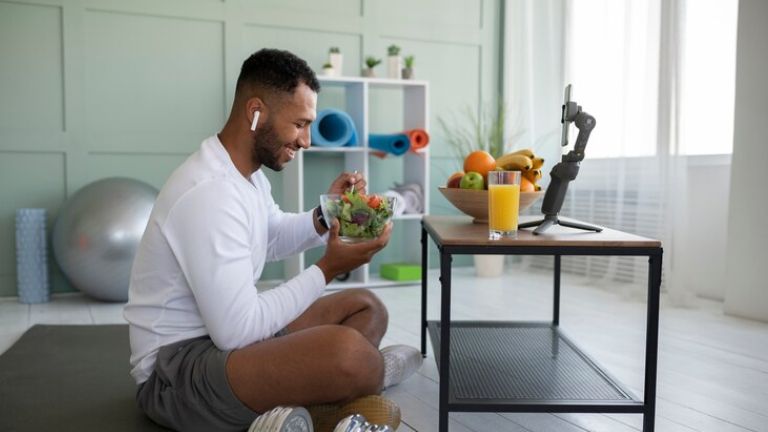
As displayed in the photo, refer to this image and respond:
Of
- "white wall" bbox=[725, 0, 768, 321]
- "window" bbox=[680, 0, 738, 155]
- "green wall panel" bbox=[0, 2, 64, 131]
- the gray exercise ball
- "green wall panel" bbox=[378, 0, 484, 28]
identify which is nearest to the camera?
"white wall" bbox=[725, 0, 768, 321]

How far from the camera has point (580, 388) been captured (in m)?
1.66

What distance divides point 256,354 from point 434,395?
75 centimetres

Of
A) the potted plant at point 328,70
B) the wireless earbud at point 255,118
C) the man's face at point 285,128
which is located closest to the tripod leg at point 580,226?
the man's face at point 285,128

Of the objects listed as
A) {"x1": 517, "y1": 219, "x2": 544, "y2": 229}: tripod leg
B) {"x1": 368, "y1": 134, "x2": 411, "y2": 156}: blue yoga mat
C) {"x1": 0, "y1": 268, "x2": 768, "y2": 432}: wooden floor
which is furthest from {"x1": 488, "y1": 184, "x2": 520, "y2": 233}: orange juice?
{"x1": 368, "y1": 134, "x2": 411, "y2": 156}: blue yoga mat

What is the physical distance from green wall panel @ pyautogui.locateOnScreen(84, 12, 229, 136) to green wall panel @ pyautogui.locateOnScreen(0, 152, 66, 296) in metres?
0.31

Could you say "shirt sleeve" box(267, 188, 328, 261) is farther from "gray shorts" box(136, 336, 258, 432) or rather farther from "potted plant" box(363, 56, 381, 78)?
"potted plant" box(363, 56, 381, 78)

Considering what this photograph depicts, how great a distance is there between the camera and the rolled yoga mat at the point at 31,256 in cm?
333

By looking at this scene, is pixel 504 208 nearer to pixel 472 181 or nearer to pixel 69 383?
pixel 472 181

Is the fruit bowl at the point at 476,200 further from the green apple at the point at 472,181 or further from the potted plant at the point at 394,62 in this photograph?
the potted plant at the point at 394,62

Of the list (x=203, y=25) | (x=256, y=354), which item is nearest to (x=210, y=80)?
(x=203, y=25)

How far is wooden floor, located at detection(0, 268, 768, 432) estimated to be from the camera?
178 cm

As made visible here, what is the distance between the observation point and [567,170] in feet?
5.76

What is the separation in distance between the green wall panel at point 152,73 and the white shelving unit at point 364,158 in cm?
62

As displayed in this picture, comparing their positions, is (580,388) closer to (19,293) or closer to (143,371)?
(143,371)
